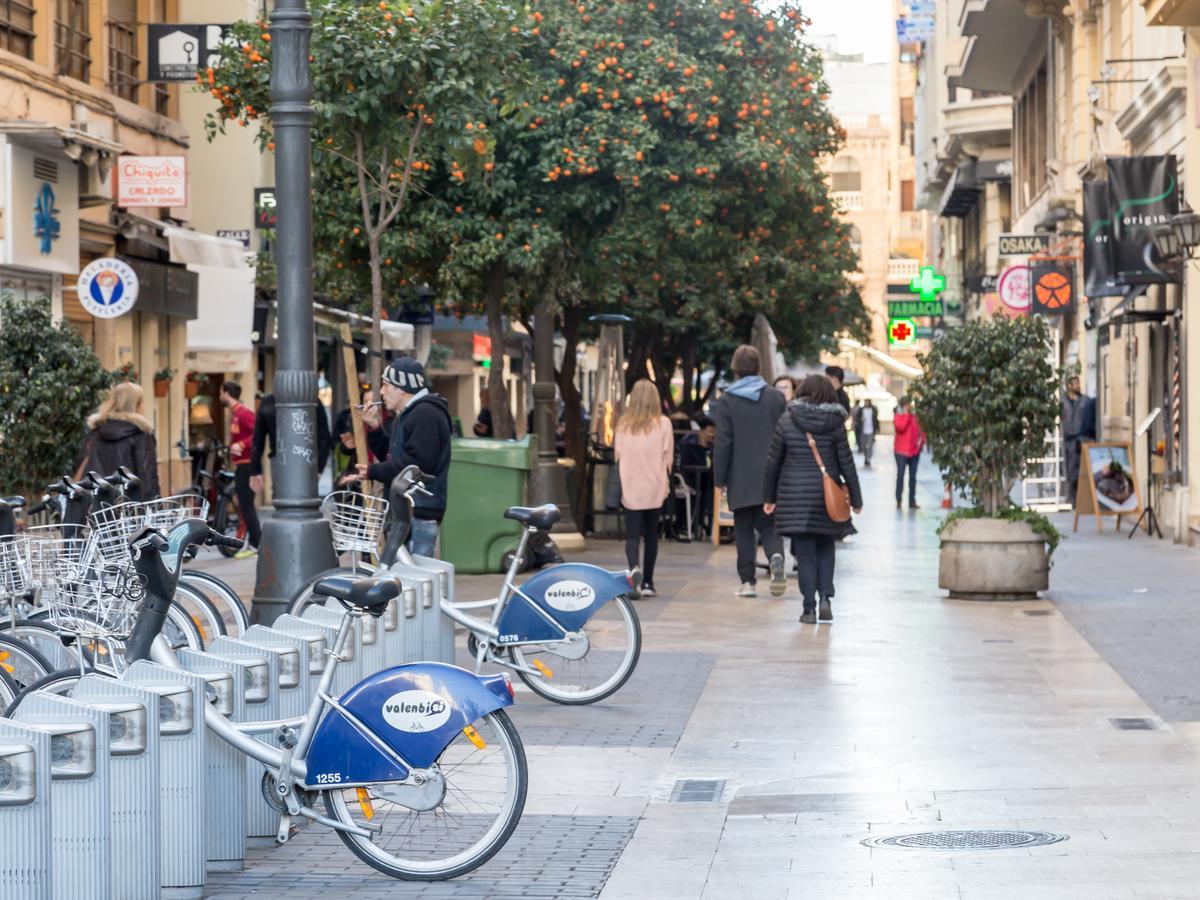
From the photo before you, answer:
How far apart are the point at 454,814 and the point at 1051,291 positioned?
1002 inches

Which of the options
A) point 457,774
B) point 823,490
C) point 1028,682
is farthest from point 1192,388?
point 457,774

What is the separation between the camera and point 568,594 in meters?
9.91

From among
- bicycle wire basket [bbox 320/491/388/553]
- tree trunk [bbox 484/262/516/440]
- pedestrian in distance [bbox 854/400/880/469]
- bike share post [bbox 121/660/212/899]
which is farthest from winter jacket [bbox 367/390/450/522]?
pedestrian in distance [bbox 854/400/880/469]

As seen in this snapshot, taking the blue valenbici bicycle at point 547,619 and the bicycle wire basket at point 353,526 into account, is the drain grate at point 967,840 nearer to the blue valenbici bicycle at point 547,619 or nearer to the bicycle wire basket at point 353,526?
the blue valenbici bicycle at point 547,619

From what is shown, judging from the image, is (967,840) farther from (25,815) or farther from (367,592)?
(25,815)

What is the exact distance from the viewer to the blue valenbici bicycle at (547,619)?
32.6ft

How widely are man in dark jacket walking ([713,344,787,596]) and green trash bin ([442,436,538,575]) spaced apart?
1.91 m

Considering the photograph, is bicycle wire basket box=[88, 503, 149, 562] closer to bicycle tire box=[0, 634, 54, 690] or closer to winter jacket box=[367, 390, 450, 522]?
bicycle tire box=[0, 634, 54, 690]

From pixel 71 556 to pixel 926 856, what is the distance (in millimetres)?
3848

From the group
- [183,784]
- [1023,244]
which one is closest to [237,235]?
[1023,244]

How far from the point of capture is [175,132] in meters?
28.9

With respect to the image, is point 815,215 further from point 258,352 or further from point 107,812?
point 107,812

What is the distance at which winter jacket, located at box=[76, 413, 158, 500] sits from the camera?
1423 centimetres

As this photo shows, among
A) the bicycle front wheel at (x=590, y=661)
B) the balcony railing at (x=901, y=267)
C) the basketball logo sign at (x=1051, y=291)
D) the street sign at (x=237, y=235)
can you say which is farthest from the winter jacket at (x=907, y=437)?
the balcony railing at (x=901, y=267)
